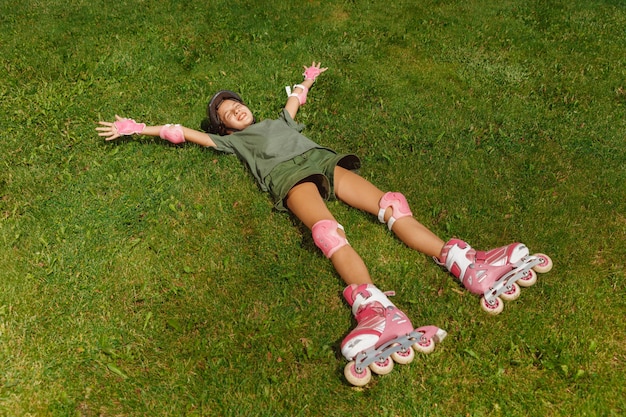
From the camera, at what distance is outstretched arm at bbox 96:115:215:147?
19.4ft

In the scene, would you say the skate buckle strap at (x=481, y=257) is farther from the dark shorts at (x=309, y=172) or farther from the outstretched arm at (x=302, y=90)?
the outstretched arm at (x=302, y=90)

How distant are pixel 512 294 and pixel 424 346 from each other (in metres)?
0.93

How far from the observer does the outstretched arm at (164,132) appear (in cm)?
591

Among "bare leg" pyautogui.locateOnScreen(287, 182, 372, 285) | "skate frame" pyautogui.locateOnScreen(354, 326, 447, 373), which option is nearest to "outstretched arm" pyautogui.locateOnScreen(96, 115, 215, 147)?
"bare leg" pyautogui.locateOnScreen(287, 182, 372, 285)

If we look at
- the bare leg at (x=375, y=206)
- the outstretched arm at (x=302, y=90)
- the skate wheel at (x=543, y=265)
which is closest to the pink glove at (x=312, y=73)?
the outstretched arm at (x=302, y=90)

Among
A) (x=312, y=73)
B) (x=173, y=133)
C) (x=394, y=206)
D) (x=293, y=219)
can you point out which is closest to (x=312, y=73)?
(x=312, y=73)

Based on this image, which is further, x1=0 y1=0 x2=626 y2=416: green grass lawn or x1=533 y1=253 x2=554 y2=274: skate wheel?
x1=533 y1=253 x2=554 y2=274: skate wheel

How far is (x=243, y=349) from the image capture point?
13.2ft

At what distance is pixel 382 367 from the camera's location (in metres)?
3.63

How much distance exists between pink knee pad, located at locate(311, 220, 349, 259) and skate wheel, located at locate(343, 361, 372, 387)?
116 cm

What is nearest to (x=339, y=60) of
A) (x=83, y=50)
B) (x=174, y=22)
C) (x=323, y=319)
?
(x=174, y=22)

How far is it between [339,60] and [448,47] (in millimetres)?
1821

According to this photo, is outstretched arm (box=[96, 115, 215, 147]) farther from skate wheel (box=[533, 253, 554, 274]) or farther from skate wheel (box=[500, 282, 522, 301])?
skate wheel (box=[533, 253, 554, 274])

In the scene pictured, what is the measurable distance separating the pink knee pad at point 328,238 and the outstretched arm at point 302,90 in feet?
7.23
